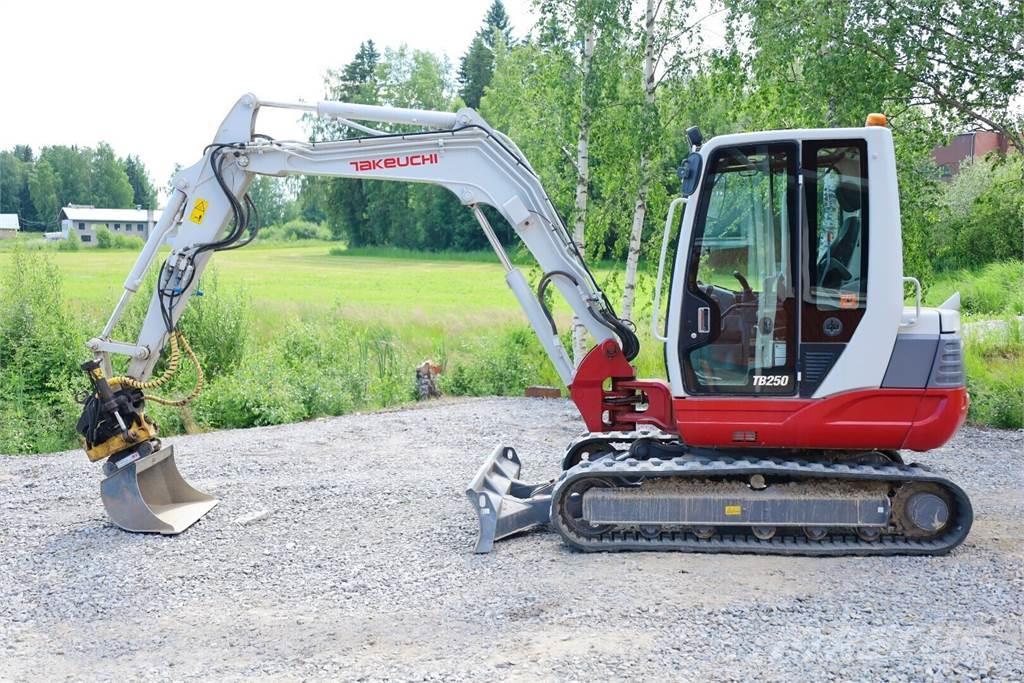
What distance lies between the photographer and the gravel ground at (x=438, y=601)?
15.2ft

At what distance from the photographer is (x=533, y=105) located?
12539 millimetres

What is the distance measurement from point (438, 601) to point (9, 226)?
12816 mm

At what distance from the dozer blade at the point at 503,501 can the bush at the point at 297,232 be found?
64.5 meters

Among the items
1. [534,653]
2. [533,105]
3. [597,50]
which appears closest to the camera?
[534,653]

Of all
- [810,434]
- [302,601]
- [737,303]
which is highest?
[737,303]

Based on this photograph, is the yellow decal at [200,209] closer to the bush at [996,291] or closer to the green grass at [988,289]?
the green grass at [988,289]

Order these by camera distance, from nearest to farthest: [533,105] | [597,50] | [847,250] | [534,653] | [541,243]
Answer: [534,653] < [847,250] < [541,243] < [597,50] < [533,105]

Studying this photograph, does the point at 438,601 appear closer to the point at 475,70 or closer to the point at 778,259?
the point at 778,259

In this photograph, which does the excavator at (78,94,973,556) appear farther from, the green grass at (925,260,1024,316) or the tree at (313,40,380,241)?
the tree at (313,40,380,241)

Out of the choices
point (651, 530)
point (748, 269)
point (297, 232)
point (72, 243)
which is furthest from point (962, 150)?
point (297, 232)

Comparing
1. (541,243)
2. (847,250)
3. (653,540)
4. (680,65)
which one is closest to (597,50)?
(680,65)

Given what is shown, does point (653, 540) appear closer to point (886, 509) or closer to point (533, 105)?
point (886, 509)

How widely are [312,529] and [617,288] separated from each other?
715 cm

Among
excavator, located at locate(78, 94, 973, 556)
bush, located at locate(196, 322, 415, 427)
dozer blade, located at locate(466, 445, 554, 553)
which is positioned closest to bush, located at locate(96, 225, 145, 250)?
bush, located at locate(196, 322, 415, 427)
